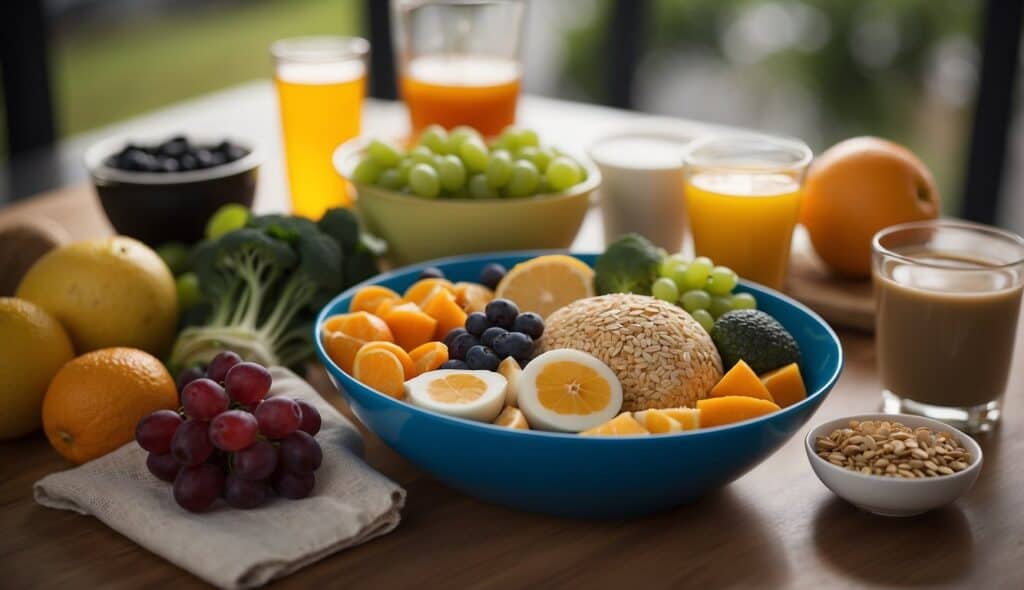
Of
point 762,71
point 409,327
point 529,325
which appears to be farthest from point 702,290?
point 762,71

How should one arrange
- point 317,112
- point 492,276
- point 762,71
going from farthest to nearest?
point 762,71 → point 317,112 → point 492,276

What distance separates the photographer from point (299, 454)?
3.62 ft

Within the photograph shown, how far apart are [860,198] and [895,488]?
68cm

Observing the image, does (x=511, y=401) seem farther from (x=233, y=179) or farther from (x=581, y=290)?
(x=233, y=179)

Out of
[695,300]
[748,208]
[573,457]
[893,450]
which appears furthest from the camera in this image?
[748,208]

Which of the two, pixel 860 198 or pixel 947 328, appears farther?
pixel 860 198

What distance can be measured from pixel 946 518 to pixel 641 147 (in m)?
0.87

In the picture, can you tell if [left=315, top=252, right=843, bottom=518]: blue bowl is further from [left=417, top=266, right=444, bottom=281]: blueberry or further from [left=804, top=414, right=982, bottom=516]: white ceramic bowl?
[left=417, top=266, right=444, bottom=281]: blueberry

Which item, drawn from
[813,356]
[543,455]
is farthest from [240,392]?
[813,356]

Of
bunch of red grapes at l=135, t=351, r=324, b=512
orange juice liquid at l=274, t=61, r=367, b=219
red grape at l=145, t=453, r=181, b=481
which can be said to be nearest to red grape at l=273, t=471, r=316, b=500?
bunch of red grapes at l=135, t=351, r=324, b=512

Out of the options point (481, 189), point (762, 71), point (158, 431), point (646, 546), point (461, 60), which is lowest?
point (762, 71)

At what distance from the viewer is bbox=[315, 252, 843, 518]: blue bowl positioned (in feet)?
3.33

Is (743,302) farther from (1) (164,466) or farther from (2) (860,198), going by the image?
(1) (164,466)

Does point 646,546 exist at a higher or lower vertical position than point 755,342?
lower
